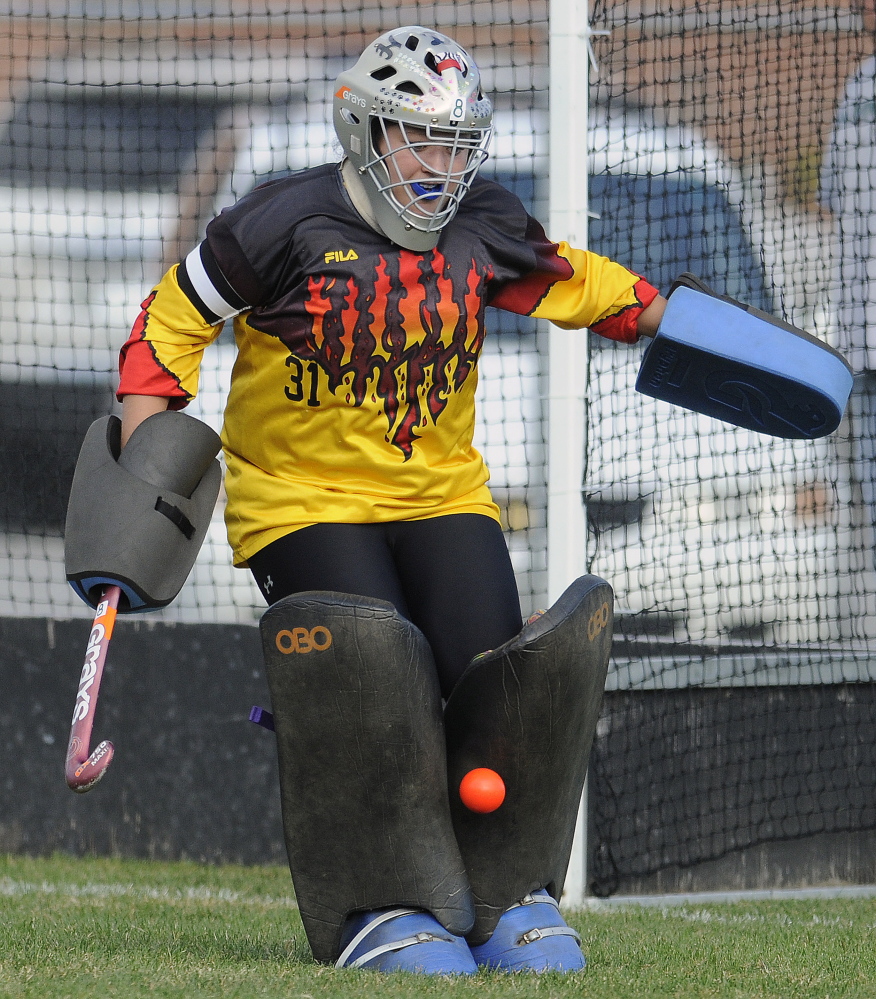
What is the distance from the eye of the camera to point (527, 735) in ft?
8.80

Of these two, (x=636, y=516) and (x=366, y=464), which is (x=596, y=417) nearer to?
(x=636, y=516)

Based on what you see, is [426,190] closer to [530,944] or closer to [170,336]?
[170,336]

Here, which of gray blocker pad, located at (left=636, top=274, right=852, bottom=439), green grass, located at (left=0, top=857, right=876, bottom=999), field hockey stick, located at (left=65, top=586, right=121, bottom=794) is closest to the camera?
green grass, located at (left=0, top=857, right=876, bottom=999)

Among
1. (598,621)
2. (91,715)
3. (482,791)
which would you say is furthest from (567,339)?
(91,715)

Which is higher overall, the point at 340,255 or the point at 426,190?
the point at 426,190

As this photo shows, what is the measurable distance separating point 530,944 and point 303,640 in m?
0.71

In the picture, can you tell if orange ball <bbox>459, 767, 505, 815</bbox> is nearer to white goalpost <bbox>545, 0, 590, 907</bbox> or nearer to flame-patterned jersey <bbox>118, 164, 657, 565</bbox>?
flame-patterned jersey <bbox>118, 164, 657, 565</bbox>

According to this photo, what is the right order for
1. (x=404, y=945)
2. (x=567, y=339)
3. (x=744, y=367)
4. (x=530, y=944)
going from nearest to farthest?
(x=404, y=945) → (x=530, y=944) → (x=744, y=367) → (x=567, y=339)

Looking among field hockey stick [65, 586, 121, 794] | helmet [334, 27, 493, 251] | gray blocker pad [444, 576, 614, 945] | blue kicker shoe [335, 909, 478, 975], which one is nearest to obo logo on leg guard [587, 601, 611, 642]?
gray blocker pad [444, 576, 614, 945]

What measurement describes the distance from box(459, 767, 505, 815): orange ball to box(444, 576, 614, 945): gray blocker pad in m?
0.06

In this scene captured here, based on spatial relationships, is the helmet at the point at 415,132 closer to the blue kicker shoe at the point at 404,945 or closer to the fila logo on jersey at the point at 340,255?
the fila logo on jersey at the point at 340,255

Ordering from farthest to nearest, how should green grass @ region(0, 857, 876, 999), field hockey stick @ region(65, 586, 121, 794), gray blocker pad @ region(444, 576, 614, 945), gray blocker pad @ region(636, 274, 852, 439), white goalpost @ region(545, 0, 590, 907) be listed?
white goalpost @ region(545, 0, 590, 907) → gray blocker pad @ region(636, 274, 852, 439) → gray blocker pad @ region(444, 576, 614, 945) → field hockey stick @ region(65, 586, 121, 794) → green grass @ region(0, 857, 876, 999)

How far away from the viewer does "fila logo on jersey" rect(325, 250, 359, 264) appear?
9.07 ft

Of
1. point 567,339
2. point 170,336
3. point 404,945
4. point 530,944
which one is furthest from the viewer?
Result: point 567,339
